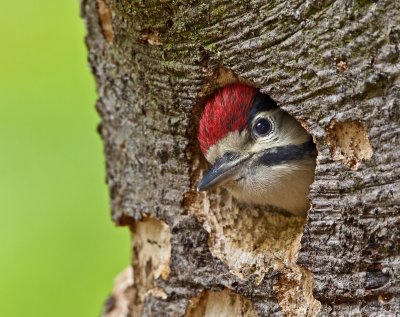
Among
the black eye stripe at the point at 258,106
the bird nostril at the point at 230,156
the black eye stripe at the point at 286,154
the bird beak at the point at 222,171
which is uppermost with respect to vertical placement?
the black eye stripe at the point at 258,106

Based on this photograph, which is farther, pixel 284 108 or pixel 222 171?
pixel 222 171

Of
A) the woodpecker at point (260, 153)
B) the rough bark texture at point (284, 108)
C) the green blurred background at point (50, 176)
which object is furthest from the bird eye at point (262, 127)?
the green blurred background at point (50, 176)

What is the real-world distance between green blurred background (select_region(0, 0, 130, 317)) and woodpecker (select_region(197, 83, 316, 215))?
8.44 ft

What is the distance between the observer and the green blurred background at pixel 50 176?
6176 mm

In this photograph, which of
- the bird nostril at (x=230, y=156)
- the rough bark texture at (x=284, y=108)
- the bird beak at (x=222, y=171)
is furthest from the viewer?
the bird nostril at (x=230, y=156)

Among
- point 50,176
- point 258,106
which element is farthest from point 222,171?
point 50,176

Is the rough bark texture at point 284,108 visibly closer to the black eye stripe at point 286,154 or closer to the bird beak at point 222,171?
the bird beak at point 222,171

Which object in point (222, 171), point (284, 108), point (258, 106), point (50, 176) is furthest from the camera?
point (50, 176)

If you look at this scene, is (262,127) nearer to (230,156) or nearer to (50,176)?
(230,156)

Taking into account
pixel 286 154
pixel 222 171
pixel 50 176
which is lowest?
pixel 222 171

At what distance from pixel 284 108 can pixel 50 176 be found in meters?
3.51

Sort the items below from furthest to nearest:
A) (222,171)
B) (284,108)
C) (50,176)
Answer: (50,176)
(222,171)
(284,108)

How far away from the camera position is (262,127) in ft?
12.8

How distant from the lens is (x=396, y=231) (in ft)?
10.3
